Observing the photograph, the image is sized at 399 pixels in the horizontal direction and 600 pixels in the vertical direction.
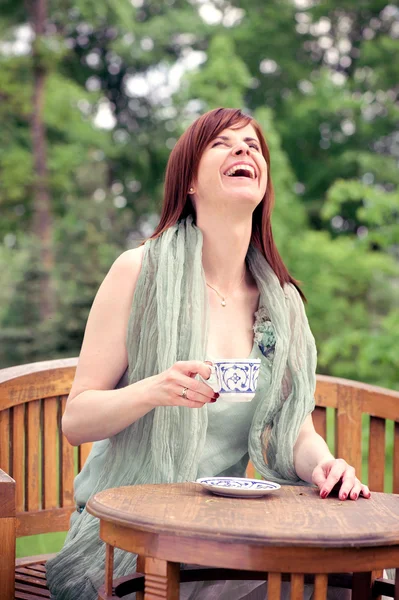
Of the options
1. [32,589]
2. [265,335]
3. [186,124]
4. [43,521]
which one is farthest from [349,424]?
[186,124]

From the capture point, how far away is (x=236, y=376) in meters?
1.75

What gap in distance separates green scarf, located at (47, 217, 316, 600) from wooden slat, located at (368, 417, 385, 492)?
642 millimetres

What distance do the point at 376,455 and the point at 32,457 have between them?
122 cm

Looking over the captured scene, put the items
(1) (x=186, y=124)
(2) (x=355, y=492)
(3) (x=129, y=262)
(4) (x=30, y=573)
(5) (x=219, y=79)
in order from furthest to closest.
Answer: (1) (x=186, y=124) → (5) (x=219, y=79) → (4) (x=30, y=573) → (3) (x=129, y=262) → (2) (x=355, y=492)

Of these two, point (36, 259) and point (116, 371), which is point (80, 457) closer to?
point (116, 371)

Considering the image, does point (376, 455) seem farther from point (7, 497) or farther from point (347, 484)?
point (7, 497)

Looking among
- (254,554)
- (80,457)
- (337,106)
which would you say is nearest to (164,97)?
(337,106)

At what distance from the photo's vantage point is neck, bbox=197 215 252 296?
95.0 inches

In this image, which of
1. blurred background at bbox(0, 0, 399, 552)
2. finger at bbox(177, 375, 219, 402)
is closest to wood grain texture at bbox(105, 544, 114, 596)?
finger at bbox(177, 375, 219, 402)

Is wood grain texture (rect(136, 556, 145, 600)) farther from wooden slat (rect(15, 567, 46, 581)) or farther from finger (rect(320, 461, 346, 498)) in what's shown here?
wooden slat (rect(15, 567, 46, 581))

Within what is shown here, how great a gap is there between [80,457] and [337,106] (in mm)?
13475

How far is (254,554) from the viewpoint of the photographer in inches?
57.4

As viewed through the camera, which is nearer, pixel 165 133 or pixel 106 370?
pixel 106 370

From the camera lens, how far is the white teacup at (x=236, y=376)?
5.73 feet
